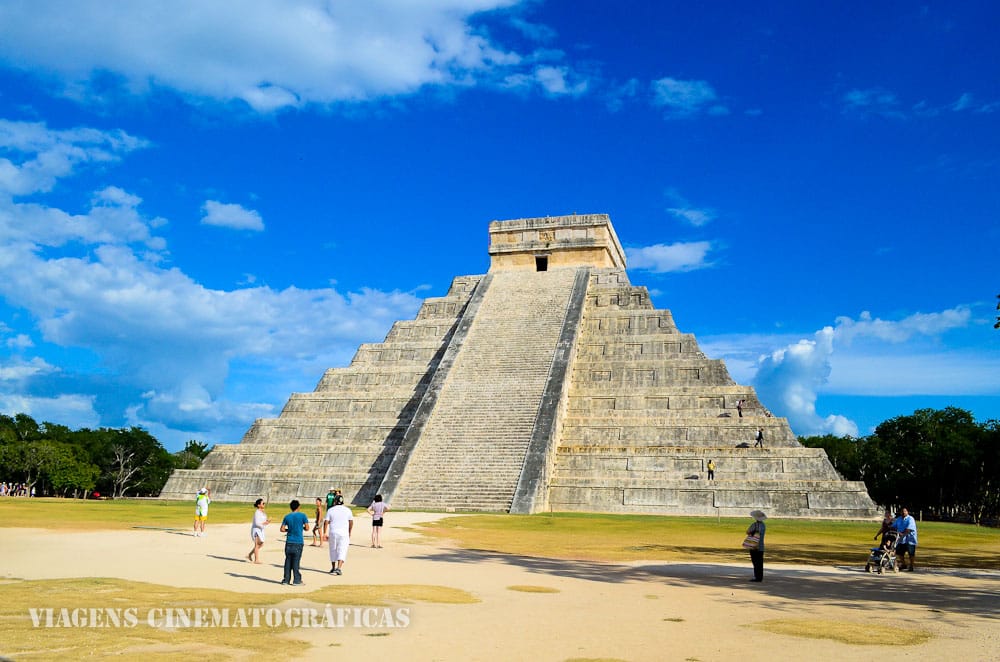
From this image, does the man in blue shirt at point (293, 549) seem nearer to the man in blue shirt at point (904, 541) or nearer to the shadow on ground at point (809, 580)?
the shadow on ground at point (809, 580)

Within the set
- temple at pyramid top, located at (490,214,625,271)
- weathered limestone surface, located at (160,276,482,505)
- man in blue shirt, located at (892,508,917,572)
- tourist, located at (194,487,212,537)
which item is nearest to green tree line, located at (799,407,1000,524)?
temple at pyramid top, located at (490,214,625,271)

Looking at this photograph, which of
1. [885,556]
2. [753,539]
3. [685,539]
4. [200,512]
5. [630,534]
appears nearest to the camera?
[753,539]

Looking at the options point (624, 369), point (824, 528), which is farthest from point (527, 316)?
point (824, 528)

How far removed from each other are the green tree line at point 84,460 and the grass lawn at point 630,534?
3363 centimetres

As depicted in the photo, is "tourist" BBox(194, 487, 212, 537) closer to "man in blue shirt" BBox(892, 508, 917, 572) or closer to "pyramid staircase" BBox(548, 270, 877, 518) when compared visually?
"pyramid staircase" BBox(548, 270, 877, 518)

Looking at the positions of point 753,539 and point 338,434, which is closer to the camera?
point 753,539

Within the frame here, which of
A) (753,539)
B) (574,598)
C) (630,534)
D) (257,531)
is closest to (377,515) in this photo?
(257,531)

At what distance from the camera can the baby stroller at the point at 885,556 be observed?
12992 mm

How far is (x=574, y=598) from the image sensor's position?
9.70m

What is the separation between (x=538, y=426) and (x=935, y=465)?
115ft

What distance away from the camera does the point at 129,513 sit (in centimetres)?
2289

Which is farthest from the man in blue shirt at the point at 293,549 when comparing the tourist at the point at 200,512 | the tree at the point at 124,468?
the tree at the point at 124,468

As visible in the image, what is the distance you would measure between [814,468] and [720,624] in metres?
18.6

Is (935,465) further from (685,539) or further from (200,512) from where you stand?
(200,512)
